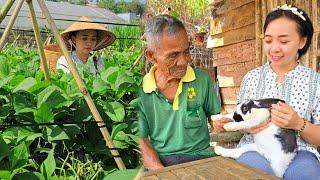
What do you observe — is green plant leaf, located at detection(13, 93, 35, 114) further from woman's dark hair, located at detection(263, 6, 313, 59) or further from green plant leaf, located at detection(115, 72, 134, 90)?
woman's dark hair, located at detection(263, 6, 313, 59)

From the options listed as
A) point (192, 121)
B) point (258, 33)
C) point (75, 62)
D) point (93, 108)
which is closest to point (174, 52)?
point (192, 121)

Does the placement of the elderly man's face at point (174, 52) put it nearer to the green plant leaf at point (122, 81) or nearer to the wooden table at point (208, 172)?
the wooden table at point (208, 172)

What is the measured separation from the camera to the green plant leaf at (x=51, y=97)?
6.49 feet

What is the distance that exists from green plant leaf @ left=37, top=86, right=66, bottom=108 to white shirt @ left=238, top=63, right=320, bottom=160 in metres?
0.76

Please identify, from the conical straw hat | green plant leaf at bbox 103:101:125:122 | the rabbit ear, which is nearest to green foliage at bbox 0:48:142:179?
green plant leaf at bbox 103:101:125:122

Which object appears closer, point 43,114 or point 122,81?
point 43,114

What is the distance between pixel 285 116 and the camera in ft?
4.32

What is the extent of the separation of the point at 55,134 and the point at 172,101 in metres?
0.68

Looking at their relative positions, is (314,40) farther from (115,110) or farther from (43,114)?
(43,114)

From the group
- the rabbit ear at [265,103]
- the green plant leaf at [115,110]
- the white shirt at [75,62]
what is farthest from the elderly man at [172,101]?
the white shirt at [75,62]

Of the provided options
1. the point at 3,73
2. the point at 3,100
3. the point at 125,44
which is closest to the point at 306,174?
the point at 3,100

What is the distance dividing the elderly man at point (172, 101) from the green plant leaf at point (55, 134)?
0.53 meters

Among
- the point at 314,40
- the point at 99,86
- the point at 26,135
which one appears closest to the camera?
the point at 26,135

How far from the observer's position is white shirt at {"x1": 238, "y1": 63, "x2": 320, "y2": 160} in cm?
146
